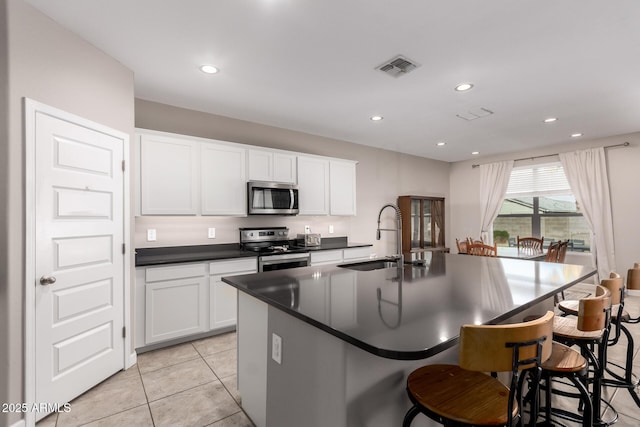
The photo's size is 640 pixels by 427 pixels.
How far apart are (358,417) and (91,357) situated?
2.25 metres

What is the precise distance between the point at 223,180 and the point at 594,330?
135 inches

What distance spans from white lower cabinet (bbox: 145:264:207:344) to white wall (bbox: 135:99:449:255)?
23.0 inches

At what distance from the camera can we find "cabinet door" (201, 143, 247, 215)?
3.50m

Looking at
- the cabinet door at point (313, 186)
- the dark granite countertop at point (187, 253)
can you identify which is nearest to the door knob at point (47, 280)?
the dark granite countertop at point (187, 253)

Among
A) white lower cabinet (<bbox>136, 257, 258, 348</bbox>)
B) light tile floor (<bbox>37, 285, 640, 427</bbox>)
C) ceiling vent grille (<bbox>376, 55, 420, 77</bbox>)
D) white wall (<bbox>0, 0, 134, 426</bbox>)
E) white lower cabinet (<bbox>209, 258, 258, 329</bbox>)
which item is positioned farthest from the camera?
white lower cabinet (<bbox>209, 258, 258, 329</bbox>)

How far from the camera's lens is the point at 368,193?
562cm

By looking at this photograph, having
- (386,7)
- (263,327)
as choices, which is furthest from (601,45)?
(263,327)

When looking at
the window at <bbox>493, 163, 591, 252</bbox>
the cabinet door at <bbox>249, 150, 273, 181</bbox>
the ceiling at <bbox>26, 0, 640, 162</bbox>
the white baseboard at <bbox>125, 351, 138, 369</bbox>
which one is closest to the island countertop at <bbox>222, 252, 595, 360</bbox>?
the white baseboard at <bbox>125, 351, 138, 369</bbox>

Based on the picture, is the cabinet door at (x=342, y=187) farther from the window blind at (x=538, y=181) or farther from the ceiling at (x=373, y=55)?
the window blind at (x=538, y=181)

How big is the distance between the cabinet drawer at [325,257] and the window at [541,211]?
4.23m

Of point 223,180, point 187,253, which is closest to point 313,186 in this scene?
point 223,180

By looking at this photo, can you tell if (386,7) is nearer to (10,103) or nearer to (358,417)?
(358,417)

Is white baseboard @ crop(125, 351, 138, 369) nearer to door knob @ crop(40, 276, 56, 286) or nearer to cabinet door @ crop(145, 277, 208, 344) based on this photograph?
cabinet door @ crop(145, 277, 208, 344)

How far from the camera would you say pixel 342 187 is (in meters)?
4.82
